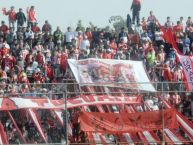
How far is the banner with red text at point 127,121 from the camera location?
65.2 feet

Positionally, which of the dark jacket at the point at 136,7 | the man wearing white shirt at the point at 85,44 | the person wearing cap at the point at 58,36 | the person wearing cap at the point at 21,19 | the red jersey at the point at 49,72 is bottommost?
the red jersey at the point at 49,72

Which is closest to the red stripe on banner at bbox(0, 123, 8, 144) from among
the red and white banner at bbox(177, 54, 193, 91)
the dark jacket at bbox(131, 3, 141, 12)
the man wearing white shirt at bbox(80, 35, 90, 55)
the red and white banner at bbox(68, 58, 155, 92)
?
the red and white banner at bbox(68, 58, 155, 92)

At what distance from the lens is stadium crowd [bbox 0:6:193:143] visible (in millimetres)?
29281

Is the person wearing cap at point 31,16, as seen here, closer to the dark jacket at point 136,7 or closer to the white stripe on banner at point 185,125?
the dark jacket at point 136,7

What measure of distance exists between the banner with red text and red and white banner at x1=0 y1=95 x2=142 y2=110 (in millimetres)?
294

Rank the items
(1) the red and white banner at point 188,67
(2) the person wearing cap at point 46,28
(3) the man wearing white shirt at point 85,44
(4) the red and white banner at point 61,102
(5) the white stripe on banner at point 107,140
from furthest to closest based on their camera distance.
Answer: (2) the person wearing cap at point 46,28
(3) the man wearing white shirt at point 85,44
(1) the red and white banner at point 188,67
(5) the white stripe on banner at point 107,140
(4) the red and white banner at point 61,102

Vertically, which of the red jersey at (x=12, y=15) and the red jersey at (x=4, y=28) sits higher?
the red jersey at (x=12, y=15)

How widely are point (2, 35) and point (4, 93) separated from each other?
14.3 metres

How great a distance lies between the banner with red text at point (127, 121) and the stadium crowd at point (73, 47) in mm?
7226

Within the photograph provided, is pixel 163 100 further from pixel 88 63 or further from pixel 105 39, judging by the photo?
pixel 105 39

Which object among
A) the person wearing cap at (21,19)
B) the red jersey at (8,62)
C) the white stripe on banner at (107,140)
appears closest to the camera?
the white stripe on banner at (107,140)

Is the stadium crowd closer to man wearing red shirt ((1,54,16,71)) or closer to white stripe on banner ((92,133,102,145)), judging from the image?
man wearing red shirt ((1,54,16,71))

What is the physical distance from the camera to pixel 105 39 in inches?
1357

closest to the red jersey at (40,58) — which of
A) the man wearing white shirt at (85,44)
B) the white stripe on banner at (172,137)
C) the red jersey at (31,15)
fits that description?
the man wearing white shirt at (85,44)
